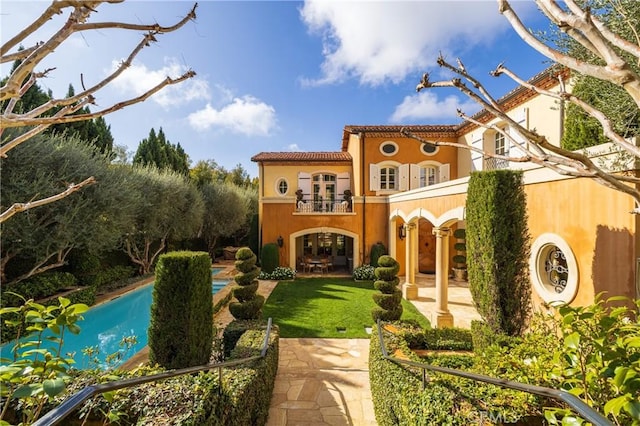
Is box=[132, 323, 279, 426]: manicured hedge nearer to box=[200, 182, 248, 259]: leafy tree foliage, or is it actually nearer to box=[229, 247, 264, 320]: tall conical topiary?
box=[229, 247, 264, 320]: tall conical topiary

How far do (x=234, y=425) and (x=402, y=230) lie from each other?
13185mm

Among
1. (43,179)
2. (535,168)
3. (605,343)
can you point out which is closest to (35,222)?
(43,179)

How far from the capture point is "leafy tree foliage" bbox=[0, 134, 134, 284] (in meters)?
9.46

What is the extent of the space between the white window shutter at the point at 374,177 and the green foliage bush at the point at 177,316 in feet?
41.6

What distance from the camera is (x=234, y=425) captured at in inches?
147

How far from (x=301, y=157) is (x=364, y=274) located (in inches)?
344

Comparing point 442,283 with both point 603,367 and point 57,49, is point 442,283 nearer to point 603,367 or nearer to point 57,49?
point 603,367

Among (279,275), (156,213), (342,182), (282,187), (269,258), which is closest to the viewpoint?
(279,275)

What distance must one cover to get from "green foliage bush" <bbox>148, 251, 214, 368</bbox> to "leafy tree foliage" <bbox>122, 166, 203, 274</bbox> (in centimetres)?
991

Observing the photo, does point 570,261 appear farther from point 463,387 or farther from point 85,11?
point 85,11

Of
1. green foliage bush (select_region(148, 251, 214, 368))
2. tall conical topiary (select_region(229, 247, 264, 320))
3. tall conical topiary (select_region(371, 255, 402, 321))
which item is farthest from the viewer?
tall conical topiary (select_region(229, 247, 264, 320))

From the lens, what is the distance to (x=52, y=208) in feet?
33.4

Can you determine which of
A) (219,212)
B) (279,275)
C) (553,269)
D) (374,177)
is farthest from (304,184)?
(553,269)

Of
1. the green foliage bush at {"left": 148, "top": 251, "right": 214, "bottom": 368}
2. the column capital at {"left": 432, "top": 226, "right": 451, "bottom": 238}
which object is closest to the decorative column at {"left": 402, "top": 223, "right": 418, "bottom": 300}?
the column capital at {"left": 432, "top": 226, "right": 451, "bottom": 238}
